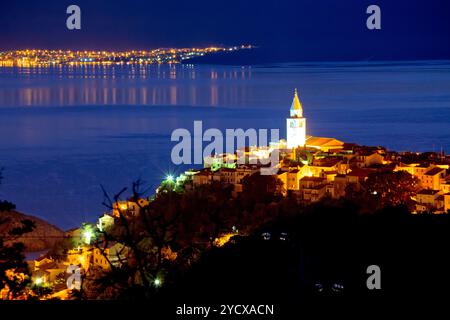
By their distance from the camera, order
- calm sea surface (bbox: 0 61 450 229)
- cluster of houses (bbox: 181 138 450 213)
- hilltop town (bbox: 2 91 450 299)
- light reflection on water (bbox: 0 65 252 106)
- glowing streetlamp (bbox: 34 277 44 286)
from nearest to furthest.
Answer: glowing streetlamp (bbox: 34 277 44 286) → hilltop town (bbox: 2 91 450 299) → cluster of houses (bbox: 181 138 450 213) → calm sea surface (bbox: 0 61 450 229) → light reflection on water (bbox: 0 65 252 106)

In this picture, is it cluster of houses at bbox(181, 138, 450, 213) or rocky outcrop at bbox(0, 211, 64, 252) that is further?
cluster of houses at bbox(181, 138, 450, 213)

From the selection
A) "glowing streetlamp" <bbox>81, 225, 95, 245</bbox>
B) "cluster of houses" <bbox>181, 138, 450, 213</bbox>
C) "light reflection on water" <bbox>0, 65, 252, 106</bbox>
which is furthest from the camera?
"light reflection on water" <bbox>0, 65, 252, 106</bbox>

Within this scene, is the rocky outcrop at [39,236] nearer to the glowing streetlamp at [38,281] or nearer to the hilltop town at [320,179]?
the hilltop town at [320,179]

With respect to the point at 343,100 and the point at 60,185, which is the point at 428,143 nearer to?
the point at 60,185

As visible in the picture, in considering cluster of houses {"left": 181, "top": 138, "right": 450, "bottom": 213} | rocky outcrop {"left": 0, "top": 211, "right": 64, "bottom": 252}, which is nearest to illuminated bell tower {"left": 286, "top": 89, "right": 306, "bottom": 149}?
cluster of houses {"left": 181, "top": 138, "right": 450, "bottom": 213}

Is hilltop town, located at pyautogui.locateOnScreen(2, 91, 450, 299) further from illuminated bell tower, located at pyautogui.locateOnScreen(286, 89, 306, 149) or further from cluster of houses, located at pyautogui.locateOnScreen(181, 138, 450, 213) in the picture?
illuminated bell tower, located at pyautogui.locateOnScreen(286, 89, 306, 149)

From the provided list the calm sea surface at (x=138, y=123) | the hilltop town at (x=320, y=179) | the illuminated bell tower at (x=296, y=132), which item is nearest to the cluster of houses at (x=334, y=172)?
the hilltop town at (x=320, y=179)
